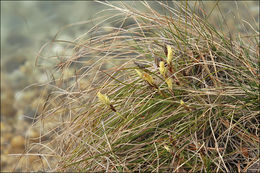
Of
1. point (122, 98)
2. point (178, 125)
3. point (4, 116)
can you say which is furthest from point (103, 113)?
point (4, 116)

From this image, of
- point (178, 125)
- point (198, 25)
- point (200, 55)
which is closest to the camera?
point (178, 125)

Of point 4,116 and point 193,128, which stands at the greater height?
point 193,128

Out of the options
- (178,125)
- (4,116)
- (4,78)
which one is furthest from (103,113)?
(4,78)

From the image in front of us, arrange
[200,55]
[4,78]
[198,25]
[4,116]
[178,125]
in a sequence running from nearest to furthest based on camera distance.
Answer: [178,125] → [200,55] → [198,25] → [4,116] → [4,78]

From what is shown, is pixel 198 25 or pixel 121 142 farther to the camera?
pixel 198 25

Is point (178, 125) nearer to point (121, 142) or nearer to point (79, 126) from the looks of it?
point (121, 142)

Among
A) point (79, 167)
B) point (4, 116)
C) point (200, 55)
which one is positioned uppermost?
point (200, 55)
